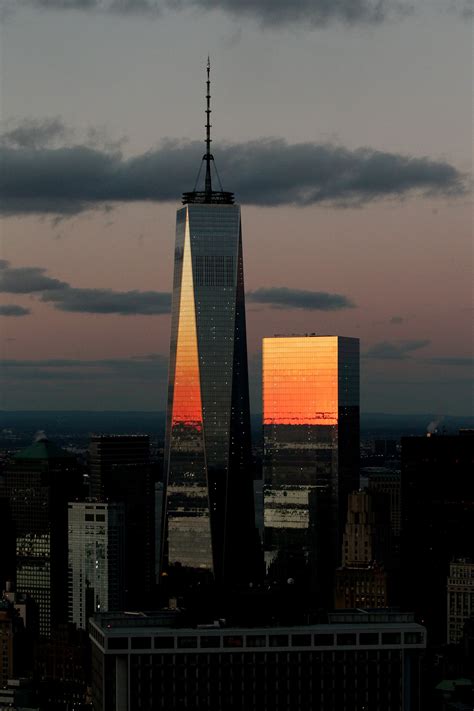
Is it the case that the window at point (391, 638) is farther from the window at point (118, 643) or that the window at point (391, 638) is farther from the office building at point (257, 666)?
the window at point (118, 643)

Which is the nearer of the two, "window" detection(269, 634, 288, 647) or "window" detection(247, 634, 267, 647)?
"window" detection(247, 634, 267, 647)

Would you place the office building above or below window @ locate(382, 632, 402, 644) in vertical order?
below

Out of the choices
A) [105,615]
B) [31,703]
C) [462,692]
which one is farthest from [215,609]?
[31,703]

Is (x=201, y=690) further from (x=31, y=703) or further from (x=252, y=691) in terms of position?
(x=31, y=703)

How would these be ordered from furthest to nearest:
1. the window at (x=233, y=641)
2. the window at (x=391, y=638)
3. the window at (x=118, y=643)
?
the window at (x=391, y=638)
the window at (x=233, y=641)
the window at (x=118, y=643)

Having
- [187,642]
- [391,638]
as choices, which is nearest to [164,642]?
[187,642]

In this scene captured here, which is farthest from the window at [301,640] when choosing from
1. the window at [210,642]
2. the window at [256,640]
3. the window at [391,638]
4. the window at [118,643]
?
the window at [118,643]

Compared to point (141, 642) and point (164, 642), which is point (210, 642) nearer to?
point (164, 642)

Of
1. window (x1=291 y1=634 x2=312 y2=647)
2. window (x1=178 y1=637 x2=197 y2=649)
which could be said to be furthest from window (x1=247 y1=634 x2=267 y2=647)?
window (x1=178 y1=637 x2=197 y2=649)

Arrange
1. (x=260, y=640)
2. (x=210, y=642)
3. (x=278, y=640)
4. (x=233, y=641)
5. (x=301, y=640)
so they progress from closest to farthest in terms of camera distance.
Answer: (x=210, y=642)
(x=233, y=641)
(x=260, y=640)
(x=278, y=640)
(x=301, y=640)

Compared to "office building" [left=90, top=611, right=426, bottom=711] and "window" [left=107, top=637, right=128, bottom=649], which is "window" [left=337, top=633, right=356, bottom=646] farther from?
"window" [left=107, top=637, right=128, bottom=649]
